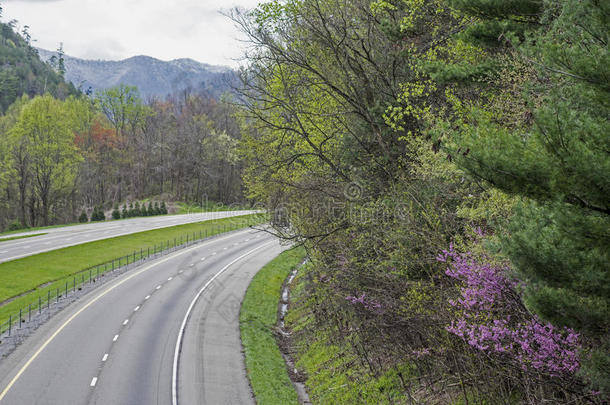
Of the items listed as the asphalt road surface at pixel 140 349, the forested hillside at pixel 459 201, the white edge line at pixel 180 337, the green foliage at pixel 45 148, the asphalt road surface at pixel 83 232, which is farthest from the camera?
the green foliage at pixel 45 148

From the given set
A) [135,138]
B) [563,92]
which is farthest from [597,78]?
[135,138]

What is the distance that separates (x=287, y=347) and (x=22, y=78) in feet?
420

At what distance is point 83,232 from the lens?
50.1 m

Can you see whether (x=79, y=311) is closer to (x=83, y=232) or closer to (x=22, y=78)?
(x=83, y=232)

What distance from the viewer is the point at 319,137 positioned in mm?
18922

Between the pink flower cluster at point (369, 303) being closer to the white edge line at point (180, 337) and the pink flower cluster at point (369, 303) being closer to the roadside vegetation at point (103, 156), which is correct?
the white edge line at point (180, 337)

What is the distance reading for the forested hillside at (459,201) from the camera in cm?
582

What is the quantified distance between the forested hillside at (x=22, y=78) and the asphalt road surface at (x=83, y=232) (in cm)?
6351

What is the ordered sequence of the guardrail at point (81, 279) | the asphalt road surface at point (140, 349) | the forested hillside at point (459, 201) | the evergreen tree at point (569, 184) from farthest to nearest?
the guardrail at point (81, 279)
the asphalt road surface at point (140, 349)
the forested hillside at point (459, 201)
the evergreen tree at point (569, 184)

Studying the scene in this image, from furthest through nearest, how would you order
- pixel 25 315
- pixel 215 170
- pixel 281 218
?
pixel 215 170
pixel 25 315
pixel 281 218

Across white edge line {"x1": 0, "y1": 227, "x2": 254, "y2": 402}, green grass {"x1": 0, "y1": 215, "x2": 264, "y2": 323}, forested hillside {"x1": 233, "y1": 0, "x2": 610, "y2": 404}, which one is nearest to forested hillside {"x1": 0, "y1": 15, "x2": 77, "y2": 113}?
green grass {"x1": 0, "y1": 215, "x2": 264, "y2": 323}

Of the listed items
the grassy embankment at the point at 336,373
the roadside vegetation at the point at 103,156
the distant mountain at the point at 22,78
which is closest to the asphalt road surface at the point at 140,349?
the grassy embankment at the point at 336,373

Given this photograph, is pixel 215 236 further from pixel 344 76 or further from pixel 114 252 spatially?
pixel 344 76

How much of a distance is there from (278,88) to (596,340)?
1515 cm
